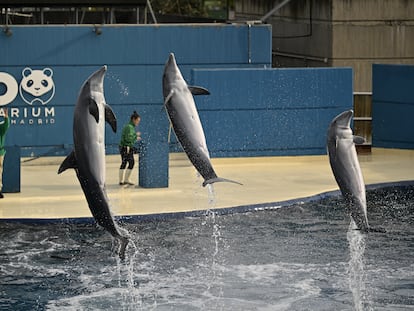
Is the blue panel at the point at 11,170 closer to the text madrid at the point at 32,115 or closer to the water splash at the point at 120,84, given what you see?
the text madrid at the point at 32,115

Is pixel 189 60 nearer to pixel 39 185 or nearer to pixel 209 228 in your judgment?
pixel 39 185

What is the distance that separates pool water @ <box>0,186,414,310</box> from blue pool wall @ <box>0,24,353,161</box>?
5.69 m

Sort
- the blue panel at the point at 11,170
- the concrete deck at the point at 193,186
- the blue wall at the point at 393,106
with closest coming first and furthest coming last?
the concrete deck at the point at 193,186 → the blue panel at the point at 11,170 → the blue wall at the point at 393,106

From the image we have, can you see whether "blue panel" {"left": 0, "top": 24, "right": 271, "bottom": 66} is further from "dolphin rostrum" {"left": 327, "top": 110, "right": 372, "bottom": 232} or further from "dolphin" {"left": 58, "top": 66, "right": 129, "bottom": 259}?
"dolphin" {"left": 58, "top": 66, "right": 129, "bottom": 259}

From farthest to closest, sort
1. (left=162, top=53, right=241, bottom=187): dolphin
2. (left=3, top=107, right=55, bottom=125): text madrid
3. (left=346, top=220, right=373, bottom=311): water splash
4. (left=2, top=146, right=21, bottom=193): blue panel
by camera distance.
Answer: (left=3, top=107, right=55, bottom=125): text madrid < (left=2, top=146, right=21, bottom=193): blue panel < (left=346, top=220, right=373, bottom=311): water splash < (left=162, top=53, right=241, bottom=187): dolphin

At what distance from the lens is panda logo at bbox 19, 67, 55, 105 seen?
28.0m

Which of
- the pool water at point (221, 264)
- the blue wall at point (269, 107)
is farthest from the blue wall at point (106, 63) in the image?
the pool water at point (221, 264)

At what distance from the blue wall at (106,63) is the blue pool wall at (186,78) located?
0.07 feet

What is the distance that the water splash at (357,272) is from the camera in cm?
1664

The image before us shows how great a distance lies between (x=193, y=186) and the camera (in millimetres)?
25109

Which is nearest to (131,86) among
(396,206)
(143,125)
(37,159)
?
(143,125)

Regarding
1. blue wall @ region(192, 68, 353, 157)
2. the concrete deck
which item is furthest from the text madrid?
blue wall @ region(192, 68, 353, 157)

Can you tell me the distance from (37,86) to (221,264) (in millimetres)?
10396

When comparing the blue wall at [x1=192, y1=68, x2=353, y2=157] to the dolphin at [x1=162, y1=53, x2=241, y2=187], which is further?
the blue wall at [x1=192, y1=68, x2=353, y2=157]
